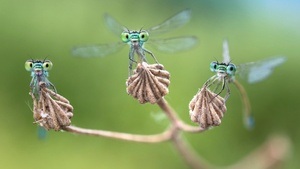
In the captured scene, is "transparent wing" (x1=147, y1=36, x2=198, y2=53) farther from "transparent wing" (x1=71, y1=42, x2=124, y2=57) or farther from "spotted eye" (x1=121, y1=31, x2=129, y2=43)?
"spotted eye" (x1=121, y1=31, x2=129, y2=43)

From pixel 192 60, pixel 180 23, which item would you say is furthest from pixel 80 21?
pixel 180 23

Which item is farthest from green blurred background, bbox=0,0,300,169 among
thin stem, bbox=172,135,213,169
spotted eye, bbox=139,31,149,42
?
spotted eye, bbox=139,31,149,42

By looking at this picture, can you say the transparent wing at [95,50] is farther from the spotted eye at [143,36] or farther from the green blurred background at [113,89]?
the green blurred background at [113,89]

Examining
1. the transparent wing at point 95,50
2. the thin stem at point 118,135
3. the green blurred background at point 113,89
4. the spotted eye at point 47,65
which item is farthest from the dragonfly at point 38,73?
the green blurred background at point 113,89

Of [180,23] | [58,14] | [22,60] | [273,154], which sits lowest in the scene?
[273,154]

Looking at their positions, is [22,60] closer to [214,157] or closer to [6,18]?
[6,18]

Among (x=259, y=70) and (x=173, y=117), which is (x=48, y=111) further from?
(x=259, y=70)
